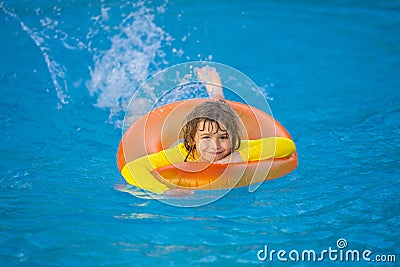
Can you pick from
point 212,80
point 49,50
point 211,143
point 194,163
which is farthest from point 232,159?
point 49,50

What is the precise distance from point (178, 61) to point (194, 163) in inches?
106

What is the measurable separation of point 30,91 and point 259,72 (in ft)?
7.06

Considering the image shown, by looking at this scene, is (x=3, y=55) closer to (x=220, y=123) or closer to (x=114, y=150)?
(x=114, y=150)

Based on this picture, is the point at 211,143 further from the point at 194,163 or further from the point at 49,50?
the point at 49,50

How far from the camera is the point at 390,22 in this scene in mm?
6074

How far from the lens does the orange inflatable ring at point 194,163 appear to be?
293cm

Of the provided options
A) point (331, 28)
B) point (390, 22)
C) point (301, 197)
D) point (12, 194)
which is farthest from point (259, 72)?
point (12, 194)

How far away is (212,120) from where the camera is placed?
3.15 metres

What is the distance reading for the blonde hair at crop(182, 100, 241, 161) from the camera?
316cm

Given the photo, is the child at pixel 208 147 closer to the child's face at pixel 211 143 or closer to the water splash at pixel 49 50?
the child's face at pixel 211 143

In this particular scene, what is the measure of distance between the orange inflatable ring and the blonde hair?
168 millimetres

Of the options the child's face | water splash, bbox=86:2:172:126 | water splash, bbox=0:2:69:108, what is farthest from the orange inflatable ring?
water splash, bbox=0:2:69:108

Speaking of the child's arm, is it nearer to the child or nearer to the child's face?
the child

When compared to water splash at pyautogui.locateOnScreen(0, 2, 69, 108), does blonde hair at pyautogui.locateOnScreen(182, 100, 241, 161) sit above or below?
below
